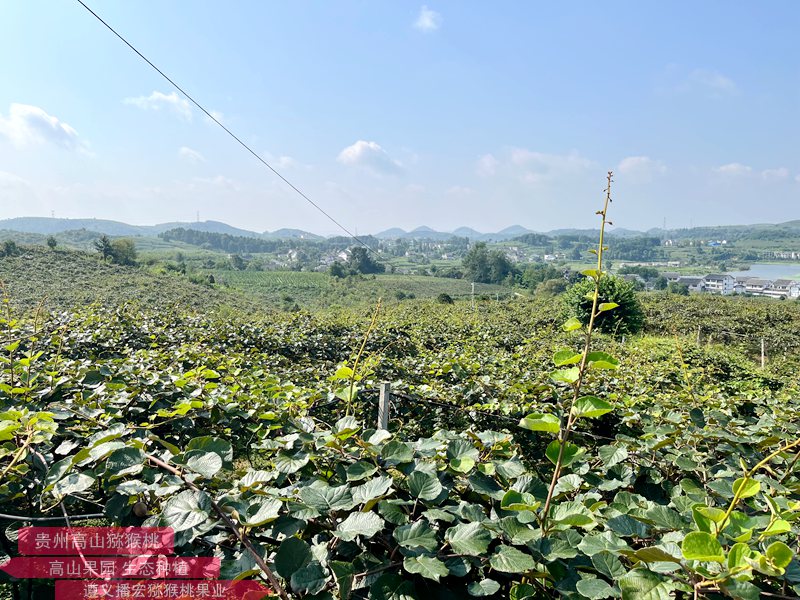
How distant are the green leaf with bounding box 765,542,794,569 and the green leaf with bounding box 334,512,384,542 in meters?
0.64

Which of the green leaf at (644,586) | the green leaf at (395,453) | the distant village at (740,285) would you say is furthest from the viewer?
the distant village at (740,285)

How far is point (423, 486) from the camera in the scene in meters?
1.02

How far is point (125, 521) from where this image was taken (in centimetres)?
107

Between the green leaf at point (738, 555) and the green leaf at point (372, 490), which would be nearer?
the green leaf at point (738, 555)

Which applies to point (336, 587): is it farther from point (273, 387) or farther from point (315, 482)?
point (273, 387)

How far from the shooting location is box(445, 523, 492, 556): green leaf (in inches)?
33.9

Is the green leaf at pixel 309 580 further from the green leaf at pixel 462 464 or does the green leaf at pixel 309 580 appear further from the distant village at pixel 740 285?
the distant village at pixel 740 285

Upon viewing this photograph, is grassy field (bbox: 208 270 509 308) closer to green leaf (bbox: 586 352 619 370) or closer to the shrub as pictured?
the shrub

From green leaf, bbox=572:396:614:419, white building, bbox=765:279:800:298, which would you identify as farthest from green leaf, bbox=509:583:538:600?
white building, bbox=765:279:800:298

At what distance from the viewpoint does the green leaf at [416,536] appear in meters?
0.87

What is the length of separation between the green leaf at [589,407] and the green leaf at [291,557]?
1.95ft

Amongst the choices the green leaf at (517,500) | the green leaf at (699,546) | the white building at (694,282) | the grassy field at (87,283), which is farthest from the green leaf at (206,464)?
the white building at (694,282)

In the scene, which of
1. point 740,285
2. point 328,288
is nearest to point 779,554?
point 328,288

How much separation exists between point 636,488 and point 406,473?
A: 3.16 feet
